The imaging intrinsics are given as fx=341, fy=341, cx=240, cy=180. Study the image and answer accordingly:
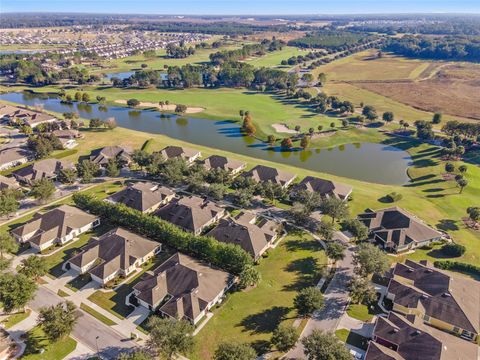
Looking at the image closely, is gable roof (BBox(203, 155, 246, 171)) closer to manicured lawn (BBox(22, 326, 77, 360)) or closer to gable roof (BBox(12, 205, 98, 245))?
gable roof (BBox(12, 205, 98, 245))

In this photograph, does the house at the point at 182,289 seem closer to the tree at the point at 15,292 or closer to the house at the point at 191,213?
the house at the point at 191,213

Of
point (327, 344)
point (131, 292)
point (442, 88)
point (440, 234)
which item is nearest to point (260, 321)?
point (327, 344)

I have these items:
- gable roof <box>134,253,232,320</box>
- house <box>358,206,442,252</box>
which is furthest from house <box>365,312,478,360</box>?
gable roof <box>134,253,232,320</box>

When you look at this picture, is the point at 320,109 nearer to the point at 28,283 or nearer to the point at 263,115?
the point at 263,115

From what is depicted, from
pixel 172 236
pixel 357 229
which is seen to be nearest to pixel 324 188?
pixel 357 229

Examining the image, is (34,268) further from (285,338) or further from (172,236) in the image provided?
(285,338)
